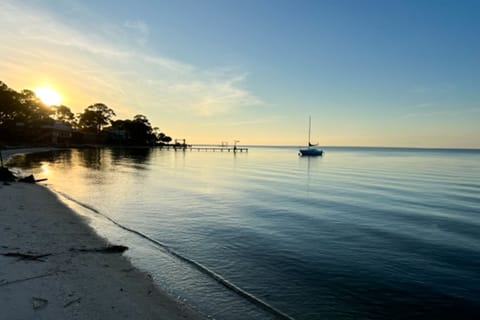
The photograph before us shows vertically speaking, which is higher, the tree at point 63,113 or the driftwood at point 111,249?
the tree at point 63,113

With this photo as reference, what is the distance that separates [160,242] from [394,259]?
7964 millimetres

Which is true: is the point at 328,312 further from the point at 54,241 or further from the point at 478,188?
the point at 478,188

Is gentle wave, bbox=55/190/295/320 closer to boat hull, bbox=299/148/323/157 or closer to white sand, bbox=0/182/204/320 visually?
white sand, bbox=0/182/204/320

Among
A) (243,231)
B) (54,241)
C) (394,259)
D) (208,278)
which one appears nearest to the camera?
(208,278)

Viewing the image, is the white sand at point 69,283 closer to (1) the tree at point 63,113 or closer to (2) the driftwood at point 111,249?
(2) the driftwood at point 111,249

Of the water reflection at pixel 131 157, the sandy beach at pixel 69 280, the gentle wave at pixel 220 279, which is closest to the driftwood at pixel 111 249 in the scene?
the sandy beach at pixel 69 280

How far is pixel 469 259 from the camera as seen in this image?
976 centimetres

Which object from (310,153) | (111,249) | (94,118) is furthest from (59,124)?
(111,249)

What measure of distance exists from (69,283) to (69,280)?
0.16 metres

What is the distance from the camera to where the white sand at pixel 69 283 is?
5.14m

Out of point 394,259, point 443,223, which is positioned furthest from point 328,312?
point 443,223

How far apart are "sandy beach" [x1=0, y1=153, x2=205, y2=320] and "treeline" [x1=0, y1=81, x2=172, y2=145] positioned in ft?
252

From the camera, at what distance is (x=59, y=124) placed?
97.8m

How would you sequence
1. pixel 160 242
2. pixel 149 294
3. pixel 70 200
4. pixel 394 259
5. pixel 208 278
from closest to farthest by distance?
pixel 149 294, pixel 208 278, pixel 394 259, pixel 160 242, pixel 70 200
